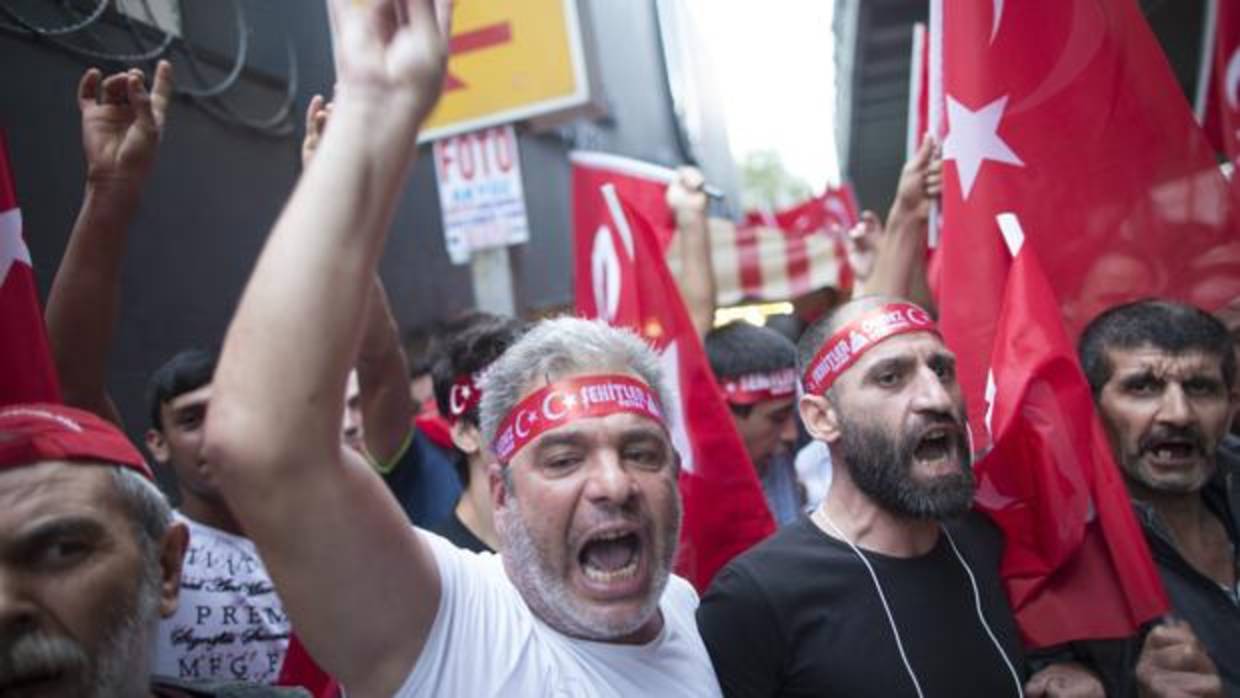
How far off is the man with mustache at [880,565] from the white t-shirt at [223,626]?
45.8 inches

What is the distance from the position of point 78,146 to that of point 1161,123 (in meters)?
4.65

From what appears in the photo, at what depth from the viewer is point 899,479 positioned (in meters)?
2.34

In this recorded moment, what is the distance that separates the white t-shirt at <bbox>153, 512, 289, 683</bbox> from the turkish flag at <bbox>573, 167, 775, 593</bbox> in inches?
42.8

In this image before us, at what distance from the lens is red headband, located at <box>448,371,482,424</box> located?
9.82ft

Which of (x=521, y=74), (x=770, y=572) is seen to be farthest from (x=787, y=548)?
(x=521, y=74)

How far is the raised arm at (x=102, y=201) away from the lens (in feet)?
7.11

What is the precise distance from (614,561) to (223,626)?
1.27 m

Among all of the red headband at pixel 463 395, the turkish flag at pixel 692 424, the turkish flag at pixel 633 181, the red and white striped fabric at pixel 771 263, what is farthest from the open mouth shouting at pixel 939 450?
the red and white striped fabric at pixel 771 263

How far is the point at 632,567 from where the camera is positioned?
5.98 ft

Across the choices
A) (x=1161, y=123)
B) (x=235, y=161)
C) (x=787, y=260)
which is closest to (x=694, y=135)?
(x=787, y=260)

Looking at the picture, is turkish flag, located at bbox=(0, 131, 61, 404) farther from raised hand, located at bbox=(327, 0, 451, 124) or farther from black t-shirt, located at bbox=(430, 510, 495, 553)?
black t-shirt, located at bbox=(430, 510, 495, 553)

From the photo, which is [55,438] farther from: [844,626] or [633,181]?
[633,181]

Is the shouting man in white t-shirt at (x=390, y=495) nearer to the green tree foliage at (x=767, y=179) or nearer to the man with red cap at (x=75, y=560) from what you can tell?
the man with red cap at (x=75, y=560)

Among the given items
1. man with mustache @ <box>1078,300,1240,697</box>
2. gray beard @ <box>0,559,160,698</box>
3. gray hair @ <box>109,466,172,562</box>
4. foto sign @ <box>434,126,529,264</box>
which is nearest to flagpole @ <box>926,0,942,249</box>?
man with mustache @ <box>1078,300,1240,697</box>
